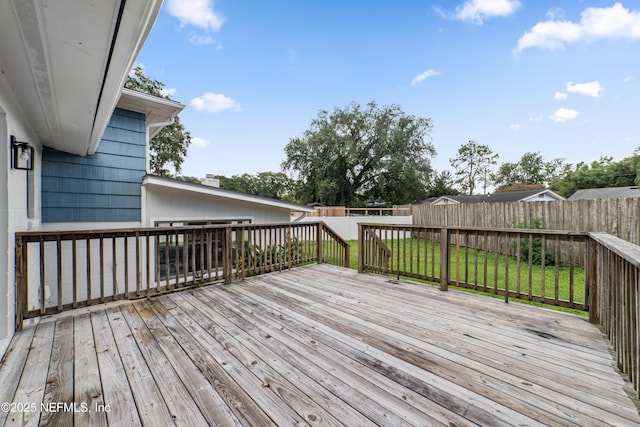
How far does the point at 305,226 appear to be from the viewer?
511cm

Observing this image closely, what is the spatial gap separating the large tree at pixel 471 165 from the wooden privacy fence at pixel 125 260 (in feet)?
117

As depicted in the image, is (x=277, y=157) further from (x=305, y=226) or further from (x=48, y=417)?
(x=48, y=417)

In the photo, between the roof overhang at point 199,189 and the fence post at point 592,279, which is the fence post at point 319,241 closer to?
the roof overhang at point 199,189

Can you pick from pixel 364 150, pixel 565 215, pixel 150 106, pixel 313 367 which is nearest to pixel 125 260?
pixel 313 367

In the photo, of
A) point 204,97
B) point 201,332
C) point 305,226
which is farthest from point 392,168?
point 201,332

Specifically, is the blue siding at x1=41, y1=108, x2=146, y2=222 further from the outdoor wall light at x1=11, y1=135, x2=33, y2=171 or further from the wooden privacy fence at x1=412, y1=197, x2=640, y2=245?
the wooden privacy fence at x1=412, y1=197, x2=640, y2=245

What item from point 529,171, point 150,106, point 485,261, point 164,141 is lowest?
point 485,261

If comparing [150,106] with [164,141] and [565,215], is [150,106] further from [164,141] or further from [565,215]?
[565,215]

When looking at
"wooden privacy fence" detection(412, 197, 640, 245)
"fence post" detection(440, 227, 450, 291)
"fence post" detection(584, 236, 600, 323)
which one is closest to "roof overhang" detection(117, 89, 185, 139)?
"fence post" detection(440, 227, 450, 291)

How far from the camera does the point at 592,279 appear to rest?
8.17ft

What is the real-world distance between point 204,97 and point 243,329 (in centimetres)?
1651

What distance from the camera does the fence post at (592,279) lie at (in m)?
2.46

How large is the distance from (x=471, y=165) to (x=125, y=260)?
133 feet

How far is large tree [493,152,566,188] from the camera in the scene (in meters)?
36.2
